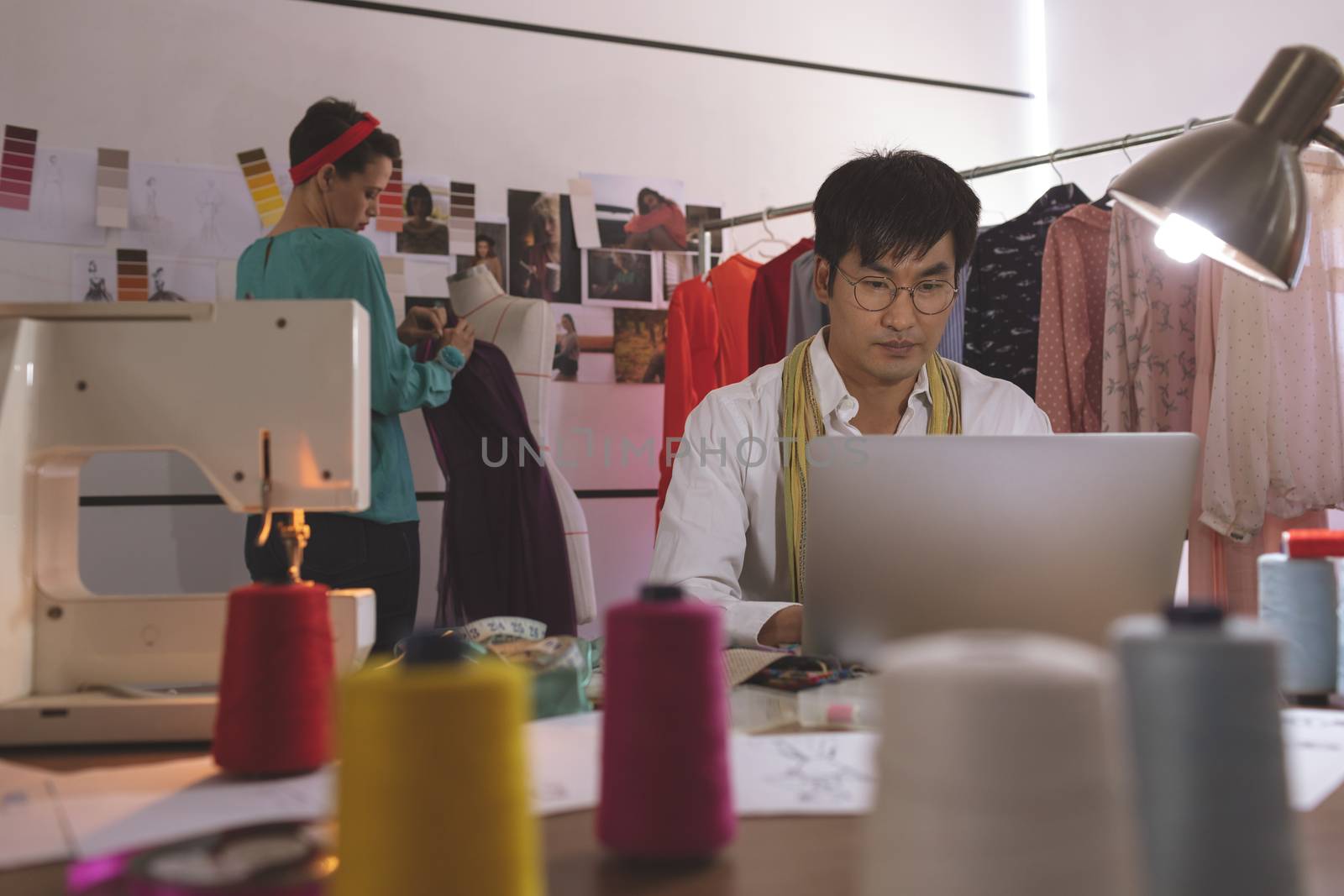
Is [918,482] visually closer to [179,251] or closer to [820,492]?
[820,492]

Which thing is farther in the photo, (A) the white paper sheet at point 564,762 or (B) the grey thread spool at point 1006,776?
(A) the white paper sheet at point 564,762

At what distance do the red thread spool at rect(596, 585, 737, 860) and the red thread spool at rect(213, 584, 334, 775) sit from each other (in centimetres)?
29

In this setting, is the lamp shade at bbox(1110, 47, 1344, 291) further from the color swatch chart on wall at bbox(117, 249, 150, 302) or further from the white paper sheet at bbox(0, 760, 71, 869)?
the color swatch chart on wall at bbox(117, 249, 150, 302)

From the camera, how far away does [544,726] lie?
3.14 ft

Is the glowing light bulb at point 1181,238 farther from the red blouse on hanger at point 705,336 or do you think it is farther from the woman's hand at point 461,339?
the red blouse on hanger at point 705,336

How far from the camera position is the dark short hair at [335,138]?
2367 mm

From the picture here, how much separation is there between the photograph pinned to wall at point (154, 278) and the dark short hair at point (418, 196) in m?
0.54

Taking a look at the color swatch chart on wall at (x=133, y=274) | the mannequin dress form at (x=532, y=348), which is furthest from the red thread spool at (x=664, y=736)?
the color swatch chart on wall at (x=133, y=274)

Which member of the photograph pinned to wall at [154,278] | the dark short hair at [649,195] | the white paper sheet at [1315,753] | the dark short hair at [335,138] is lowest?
the white paper sheet at [1315,753]

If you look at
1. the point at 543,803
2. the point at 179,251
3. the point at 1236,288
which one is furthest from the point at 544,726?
the point at 179,251

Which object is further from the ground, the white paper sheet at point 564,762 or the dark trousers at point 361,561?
the dark trousers at point 361,561

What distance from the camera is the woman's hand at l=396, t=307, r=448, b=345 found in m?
2.97

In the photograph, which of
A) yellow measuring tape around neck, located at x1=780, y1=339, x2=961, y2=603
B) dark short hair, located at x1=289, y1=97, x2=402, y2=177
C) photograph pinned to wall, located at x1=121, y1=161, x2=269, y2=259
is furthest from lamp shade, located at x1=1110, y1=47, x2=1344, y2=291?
photograph pinned to wall, located at x1=121, y1=161, x2=269, y2=259

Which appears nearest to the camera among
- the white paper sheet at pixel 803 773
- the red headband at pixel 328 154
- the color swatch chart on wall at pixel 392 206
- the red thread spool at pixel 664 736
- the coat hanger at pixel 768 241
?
the red thread spool at pixel 664 736
